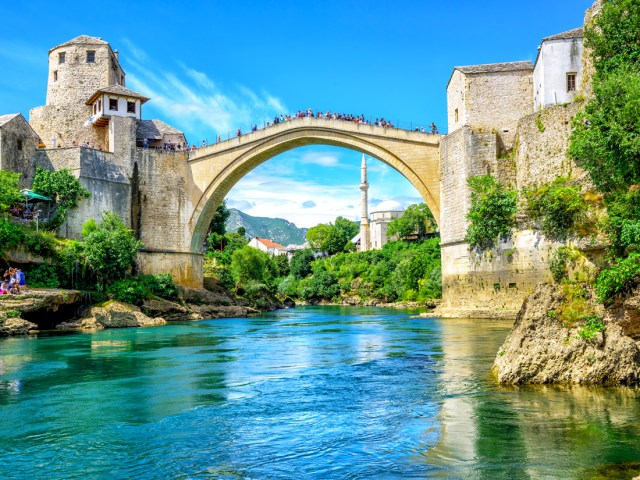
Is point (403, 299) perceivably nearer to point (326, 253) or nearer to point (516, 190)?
point (516, 190)

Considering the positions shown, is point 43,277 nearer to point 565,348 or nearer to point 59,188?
point 59,188

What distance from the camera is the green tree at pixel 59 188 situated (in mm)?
26672

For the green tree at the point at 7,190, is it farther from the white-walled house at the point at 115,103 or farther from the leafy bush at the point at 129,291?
the white-walled house at the point at 115,103

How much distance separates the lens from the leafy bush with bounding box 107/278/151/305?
83.3 ft

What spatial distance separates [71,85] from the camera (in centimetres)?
3456

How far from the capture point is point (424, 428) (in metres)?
6.77

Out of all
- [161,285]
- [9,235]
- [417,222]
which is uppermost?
[417,222]

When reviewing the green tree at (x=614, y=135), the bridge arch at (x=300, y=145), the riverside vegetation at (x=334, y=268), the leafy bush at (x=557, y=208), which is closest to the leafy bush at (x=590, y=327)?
the green tree at (x=614, y=135)

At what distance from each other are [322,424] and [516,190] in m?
18.2

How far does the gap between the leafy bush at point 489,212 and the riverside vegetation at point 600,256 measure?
8.06 ft

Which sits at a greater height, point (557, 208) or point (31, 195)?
point (31, 195)

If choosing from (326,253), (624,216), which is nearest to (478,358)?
(624,216)

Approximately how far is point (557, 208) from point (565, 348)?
42.5 feet

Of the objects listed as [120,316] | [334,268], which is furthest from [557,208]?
[334,268]
